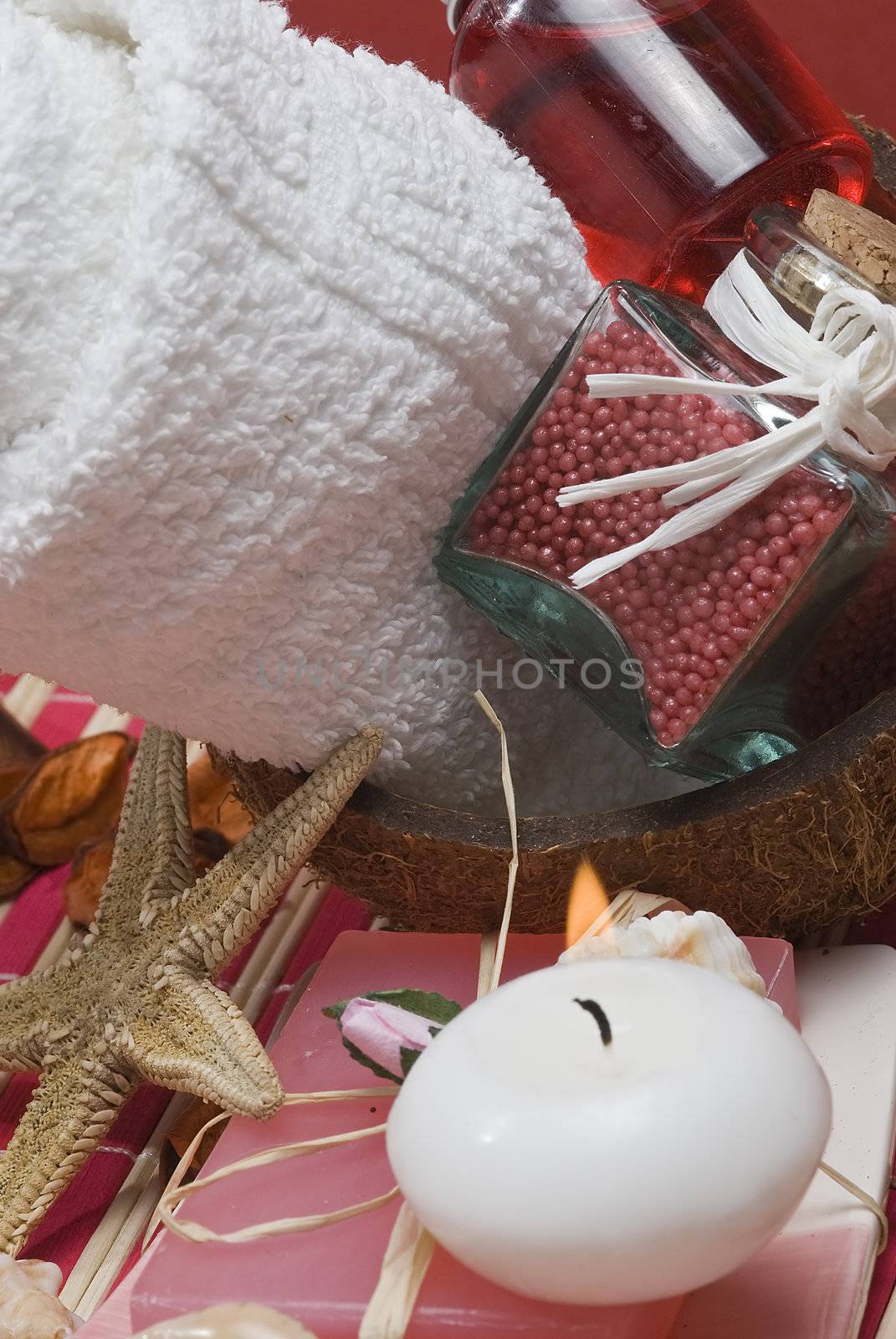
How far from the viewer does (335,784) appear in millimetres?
484

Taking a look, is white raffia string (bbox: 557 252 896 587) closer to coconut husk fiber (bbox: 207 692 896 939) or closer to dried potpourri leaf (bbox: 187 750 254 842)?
coconut husk fiber (bbox: 207 692 896 939)

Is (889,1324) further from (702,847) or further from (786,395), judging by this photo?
(786,395)

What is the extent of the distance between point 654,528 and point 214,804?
0.34 m

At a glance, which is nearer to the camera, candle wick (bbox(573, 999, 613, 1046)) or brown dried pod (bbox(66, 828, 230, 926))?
candle wick (bbox(573, 999, 613, 1046))

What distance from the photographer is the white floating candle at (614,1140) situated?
31 centimetres

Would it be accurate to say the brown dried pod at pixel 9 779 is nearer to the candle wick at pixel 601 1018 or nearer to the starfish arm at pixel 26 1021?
the starfish arm at pixel 26 1021

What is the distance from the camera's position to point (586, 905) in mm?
472

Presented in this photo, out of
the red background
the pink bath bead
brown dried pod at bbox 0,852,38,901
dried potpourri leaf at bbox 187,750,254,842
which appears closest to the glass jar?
the pink bath bead

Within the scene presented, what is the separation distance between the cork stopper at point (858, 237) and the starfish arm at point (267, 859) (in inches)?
9.7

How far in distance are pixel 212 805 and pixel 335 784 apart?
9.9 inches

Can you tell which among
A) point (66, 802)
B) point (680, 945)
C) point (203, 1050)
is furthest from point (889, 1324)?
point (66, 802)

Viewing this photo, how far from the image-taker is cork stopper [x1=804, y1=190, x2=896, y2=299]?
1.58 feet

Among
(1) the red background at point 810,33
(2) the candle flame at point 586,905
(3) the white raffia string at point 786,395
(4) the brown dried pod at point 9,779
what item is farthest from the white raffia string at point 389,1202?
(1) the red background at point 810,33

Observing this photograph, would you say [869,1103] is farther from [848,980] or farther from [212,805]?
[212,805]
